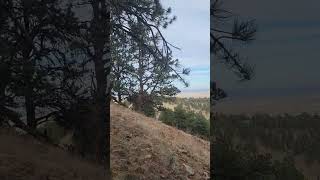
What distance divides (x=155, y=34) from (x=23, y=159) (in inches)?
75.3

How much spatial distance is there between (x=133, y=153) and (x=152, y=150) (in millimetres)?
225

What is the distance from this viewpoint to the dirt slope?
6.88 m

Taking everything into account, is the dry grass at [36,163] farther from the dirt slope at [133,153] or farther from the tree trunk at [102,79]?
the tree trunk at [102,79]

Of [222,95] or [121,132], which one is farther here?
[121,132]

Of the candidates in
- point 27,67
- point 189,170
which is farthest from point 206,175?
point 27,67

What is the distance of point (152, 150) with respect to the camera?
7293 millimetres

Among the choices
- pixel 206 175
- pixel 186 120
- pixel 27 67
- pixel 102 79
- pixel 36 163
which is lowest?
pixel 206 175

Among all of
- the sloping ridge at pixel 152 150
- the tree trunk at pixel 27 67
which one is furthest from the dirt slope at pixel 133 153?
the tree trunk at pixel 27 67

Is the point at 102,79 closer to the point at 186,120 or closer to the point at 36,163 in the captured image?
the point at 186,120

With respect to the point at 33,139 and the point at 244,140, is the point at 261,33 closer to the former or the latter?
the point at 244,140

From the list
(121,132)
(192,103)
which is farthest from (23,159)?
(192,103)

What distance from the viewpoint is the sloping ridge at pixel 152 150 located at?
278 inches

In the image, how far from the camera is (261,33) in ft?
22.2

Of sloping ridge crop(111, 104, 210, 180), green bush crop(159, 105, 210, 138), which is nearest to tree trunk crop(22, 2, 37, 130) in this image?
sloping ridge crop(111, 104, 210, 180)
